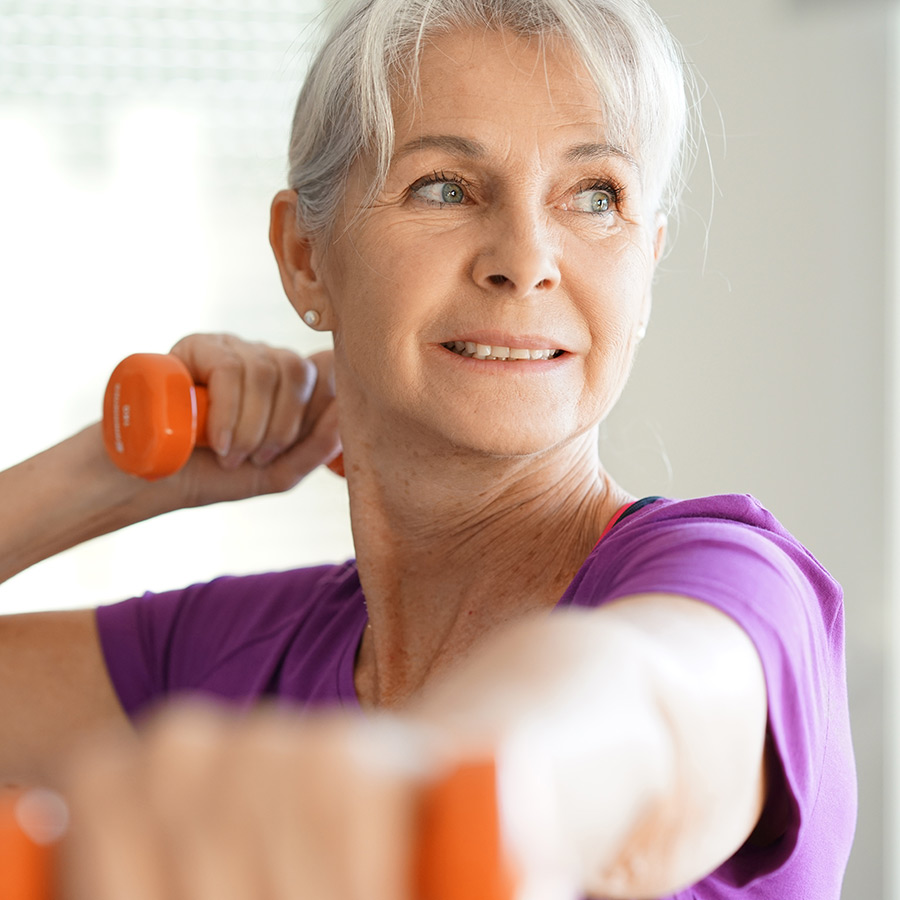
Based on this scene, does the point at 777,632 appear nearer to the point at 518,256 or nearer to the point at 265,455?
the point at 518,256

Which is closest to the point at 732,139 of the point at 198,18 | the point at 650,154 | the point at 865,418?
the point at 865,418

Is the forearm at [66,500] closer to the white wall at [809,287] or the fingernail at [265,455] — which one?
the fingernail at [265,455]

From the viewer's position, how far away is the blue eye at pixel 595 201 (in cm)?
127

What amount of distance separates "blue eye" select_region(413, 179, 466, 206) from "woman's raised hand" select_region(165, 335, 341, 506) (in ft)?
1.42

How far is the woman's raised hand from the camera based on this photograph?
1.62m

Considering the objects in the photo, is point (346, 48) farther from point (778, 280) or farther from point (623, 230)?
point (778, 280)

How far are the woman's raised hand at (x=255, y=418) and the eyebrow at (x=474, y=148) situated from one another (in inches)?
18.1

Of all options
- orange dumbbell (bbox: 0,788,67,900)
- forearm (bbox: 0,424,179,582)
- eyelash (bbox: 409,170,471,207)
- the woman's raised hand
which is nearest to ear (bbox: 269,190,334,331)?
the woman's raised hand

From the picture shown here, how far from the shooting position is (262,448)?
65.9 inches

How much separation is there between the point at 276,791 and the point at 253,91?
291 cm

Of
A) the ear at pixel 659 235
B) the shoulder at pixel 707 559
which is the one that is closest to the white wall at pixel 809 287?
the ear at pixel 659 235

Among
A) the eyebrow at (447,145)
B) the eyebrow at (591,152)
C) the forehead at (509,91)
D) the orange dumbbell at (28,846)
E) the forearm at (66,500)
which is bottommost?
the forearm at (66,500)

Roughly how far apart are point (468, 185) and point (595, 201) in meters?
0.14

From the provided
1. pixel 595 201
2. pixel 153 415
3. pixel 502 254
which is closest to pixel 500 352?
pixel 502 254
